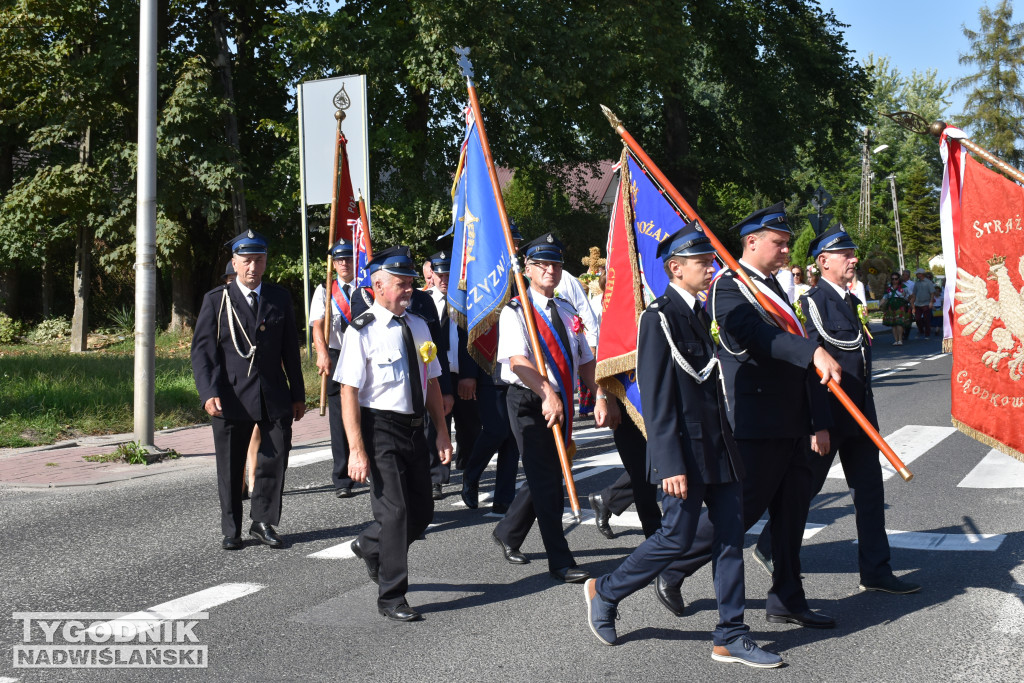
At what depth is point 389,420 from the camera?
5414 millimetres

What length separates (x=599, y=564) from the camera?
634 centimetres

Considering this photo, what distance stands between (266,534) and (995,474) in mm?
6301

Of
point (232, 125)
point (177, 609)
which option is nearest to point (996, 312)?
point (177, 609)

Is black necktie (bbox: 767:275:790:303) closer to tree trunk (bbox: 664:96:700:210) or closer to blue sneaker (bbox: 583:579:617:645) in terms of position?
blue sneaker (bbox: 583:579:617:645)

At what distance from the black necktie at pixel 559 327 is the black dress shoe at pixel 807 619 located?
1.97m

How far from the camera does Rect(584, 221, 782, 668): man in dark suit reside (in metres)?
4.59

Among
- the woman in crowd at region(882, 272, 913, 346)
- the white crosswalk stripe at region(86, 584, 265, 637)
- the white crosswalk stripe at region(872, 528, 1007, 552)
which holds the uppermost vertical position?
the woman in crowd at region(882, 272, 913, 346)

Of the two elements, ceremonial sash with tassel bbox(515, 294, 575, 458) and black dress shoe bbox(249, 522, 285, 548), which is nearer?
ceremonial sash with tassel bbox(515, 294, 575, 458)

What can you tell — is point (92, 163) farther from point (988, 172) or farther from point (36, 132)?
point (988, 172)

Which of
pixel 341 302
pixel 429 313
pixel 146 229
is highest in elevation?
pixel 146 229

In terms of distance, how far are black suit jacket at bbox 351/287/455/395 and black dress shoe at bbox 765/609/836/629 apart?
3.62 metres

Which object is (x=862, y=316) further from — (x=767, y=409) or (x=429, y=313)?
(x=429, y=313)

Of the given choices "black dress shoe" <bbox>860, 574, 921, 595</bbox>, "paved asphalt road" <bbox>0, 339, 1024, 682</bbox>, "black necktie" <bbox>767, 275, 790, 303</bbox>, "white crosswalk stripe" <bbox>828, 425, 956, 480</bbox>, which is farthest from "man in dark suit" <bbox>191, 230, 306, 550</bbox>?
"white crosswalk stripe" <bbox>828, 425, 956, 480</bbox>

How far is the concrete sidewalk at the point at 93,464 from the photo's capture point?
9.22 metres
